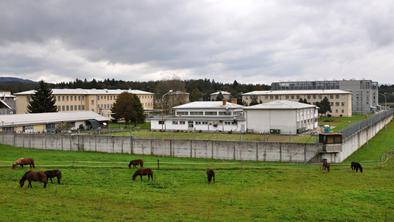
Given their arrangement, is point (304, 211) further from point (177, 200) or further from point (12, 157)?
point (12, 157)

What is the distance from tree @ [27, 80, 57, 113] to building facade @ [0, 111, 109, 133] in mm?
7390

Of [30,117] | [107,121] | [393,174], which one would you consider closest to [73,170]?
[393,174]

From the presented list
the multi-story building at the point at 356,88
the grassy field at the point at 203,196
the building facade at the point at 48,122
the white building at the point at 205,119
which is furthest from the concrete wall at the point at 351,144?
the multi-story building at the point at 356,88

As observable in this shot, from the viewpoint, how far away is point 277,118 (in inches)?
2746

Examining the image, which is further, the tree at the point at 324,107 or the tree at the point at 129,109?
the tree at the point at 324,107

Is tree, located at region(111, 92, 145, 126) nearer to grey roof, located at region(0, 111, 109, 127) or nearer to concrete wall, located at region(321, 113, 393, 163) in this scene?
grey roof, located at region(0, 111, 109, 127)

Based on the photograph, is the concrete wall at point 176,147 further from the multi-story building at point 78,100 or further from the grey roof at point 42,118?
the multi-story building at point 78,100

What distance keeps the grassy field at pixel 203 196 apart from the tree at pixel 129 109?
183 ft

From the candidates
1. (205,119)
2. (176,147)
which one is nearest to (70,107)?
(205,119)

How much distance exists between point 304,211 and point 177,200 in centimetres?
656

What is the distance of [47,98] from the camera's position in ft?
308

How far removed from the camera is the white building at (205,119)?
74.1 m

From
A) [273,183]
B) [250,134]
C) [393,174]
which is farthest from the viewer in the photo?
[250,134]

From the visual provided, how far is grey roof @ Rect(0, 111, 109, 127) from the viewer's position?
243ft
